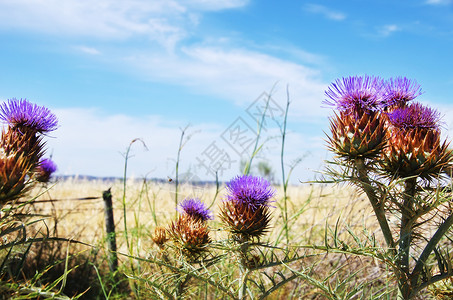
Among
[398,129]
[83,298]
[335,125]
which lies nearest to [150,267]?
[83,298]

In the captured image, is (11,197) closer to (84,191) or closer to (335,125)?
(335,125)

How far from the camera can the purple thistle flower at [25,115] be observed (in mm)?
2834

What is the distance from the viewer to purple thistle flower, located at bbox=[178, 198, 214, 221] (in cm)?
300

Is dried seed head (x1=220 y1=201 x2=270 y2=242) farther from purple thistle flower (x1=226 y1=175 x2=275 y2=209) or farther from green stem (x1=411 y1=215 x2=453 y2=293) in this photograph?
green stem (x1=411 y1=215 x2=453 y2=293)

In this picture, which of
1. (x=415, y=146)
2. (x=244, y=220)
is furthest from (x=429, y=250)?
(x=244, y=220)

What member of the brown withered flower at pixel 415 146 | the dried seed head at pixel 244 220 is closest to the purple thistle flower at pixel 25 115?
the dried seed head at pixel 244 220

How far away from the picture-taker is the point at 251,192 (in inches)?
110

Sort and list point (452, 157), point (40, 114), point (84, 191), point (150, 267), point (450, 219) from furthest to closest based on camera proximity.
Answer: point (84, 191) → point (150, 267) → point (40, 114) → point (452, 157) → point (450, 219)

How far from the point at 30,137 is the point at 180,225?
1.20 metres

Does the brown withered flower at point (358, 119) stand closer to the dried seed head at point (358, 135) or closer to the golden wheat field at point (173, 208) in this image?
the dried seed head at point (358, 135)

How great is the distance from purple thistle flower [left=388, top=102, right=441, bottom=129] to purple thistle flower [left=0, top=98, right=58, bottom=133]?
2355mm

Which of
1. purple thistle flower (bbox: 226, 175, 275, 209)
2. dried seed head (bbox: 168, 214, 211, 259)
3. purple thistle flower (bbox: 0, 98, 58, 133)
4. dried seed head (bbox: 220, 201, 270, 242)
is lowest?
dried seed head (bbox: 168, 214, 211, 259)

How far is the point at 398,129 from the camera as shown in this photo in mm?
2689

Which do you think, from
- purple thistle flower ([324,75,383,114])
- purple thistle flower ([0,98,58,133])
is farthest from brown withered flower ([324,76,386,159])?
purple thistle flower ([0,98,58,133])
